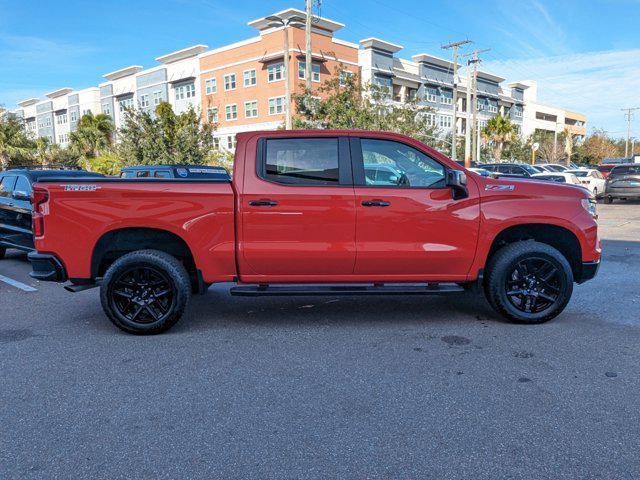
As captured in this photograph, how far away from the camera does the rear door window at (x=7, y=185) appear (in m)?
9.86

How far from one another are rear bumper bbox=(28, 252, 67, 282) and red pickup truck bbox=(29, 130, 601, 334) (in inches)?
0.5

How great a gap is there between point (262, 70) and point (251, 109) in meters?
3.82

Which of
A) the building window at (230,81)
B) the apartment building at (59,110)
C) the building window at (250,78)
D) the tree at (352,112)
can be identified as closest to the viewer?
the tree at (352,112)

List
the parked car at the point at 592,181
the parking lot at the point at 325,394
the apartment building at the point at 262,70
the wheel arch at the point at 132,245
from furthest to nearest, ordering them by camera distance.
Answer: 1. the apartment building at the point at 262,70
2. the parked car at the point at 592,181
3. the wheel arch at the point at 132,245
4. the parking lot at the point at 325,394

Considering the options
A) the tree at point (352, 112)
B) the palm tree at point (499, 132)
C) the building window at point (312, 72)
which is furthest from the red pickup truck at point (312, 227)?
the palm tree at point (499, 132)

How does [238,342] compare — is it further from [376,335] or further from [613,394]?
[613,394]

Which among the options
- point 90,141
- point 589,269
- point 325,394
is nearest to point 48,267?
point 325,394

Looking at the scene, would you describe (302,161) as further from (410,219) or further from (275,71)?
(275,71)

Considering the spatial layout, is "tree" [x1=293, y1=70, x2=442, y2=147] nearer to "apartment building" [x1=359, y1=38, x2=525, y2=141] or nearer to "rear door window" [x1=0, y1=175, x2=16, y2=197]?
"rear door window" [x1=0, y1=175, x2=16, y2=197]

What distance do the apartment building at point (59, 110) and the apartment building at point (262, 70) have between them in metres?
31.1

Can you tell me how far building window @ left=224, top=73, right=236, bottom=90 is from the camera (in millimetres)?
52781

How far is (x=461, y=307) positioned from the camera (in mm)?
6227

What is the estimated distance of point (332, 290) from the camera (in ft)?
16.9

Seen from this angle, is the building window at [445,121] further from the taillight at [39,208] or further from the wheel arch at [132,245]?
the taillight at [39,208]
